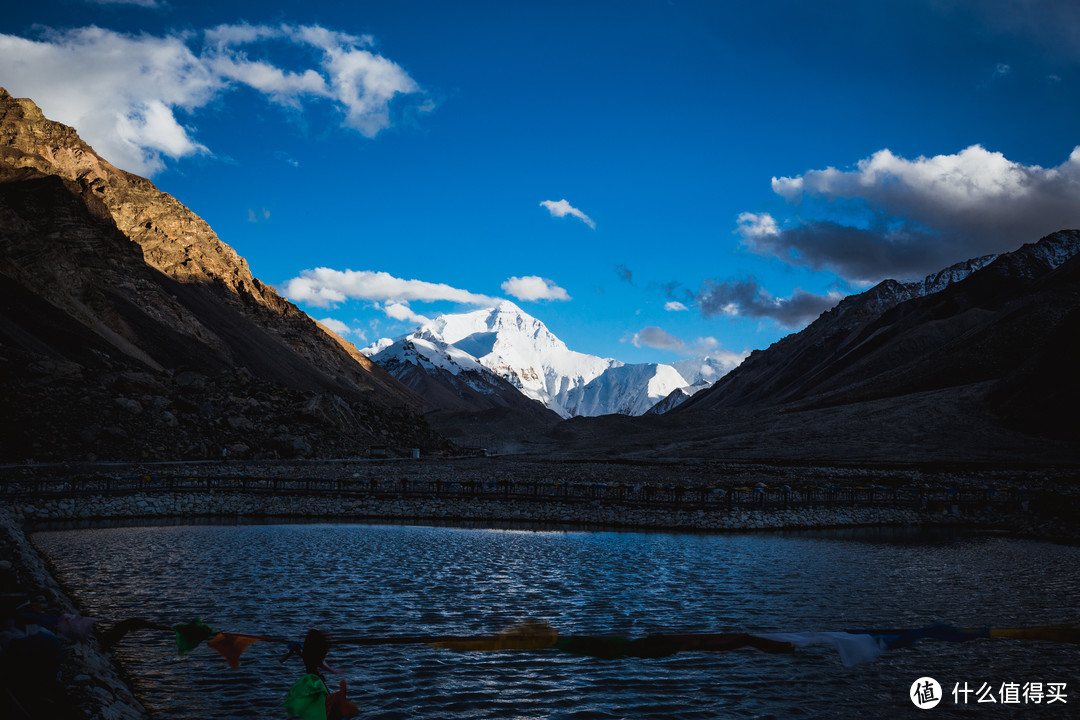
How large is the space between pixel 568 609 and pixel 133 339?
9864cm

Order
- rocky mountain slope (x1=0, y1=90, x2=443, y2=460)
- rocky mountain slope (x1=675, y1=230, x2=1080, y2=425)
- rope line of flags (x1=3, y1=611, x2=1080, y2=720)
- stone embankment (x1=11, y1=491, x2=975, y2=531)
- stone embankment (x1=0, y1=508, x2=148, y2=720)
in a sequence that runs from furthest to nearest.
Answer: rocky mountain slope (x1=675, y1=230, x2=1080, y2=425), rocky mountain slope (x1=0, y1=90, x2=443, y2=460), stone embankment (x1=11, y1=491, x2=975, y2=531), stone embankment (x1=0, y1=508, x2=148, y2=720), rope line of flags (x1=3, y1=611, x2=1080, y2=720)

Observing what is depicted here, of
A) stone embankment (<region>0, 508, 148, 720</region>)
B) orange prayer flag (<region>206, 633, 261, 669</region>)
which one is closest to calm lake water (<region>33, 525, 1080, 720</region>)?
stone embankment (<region>0, 508, 148, 720</region>)

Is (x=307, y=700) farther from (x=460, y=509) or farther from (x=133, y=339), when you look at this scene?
(x=133, y=339)

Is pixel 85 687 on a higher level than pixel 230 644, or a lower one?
lower

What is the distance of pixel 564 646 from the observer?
25.0 ft

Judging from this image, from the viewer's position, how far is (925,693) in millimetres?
12172

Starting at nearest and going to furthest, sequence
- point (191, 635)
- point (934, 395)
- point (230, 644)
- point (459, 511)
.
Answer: point (230, 644), point (191, 635), point (459, 511), point (934, 395)

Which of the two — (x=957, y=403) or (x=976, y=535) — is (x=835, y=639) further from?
(x=957, y=403)

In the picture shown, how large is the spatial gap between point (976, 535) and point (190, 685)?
39575 millimetres

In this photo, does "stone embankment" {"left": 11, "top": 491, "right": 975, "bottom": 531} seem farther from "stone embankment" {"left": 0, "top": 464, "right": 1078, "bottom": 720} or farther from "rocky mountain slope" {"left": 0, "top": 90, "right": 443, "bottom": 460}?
"rocky mountain slope" {"left": 0, "top": 90, "right": 443, "bottom": 460}

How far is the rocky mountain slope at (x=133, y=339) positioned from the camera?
188ft

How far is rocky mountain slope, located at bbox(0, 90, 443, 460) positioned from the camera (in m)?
57.4

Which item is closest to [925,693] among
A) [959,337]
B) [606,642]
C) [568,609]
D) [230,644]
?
[606,642]

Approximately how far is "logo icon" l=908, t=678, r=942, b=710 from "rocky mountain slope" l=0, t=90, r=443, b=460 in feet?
187
